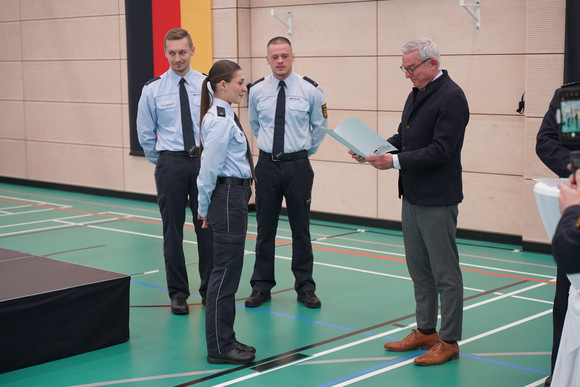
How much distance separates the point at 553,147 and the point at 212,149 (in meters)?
1.87

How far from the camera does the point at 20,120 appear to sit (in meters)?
13.1

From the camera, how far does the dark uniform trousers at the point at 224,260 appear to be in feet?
15.6

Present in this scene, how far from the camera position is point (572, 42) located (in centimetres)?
721

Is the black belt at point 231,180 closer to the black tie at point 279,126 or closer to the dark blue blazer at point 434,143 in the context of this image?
the dark blue blazer at point 434,143

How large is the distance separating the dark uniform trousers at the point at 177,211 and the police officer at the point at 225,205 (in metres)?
1.13

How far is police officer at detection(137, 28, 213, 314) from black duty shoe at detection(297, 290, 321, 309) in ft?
2.46

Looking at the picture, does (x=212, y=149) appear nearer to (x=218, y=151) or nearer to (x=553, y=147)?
(x=218, y=151)

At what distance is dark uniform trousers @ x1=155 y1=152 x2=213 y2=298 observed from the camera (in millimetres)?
5910

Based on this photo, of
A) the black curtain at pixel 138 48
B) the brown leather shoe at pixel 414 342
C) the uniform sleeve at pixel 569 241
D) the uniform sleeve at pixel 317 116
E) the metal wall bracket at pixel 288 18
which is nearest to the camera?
the uniform sleeve at pixel 569 241

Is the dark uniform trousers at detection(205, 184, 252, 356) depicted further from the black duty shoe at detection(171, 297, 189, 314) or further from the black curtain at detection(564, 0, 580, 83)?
the black curtain at detection(564, 0, 580, 83)

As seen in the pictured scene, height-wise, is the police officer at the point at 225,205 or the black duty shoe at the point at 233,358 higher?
the police officer at the point at 225,205

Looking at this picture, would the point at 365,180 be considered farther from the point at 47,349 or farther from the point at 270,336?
the point at 47,349

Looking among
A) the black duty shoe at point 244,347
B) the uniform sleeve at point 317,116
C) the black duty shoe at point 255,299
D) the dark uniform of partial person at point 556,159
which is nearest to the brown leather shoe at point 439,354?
the dark uniform of partial person at point 556,159

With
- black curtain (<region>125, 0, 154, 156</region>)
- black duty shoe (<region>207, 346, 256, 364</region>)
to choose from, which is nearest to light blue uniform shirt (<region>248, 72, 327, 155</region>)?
black duty shoe (<region>207, 346, 256, 364</region>)
